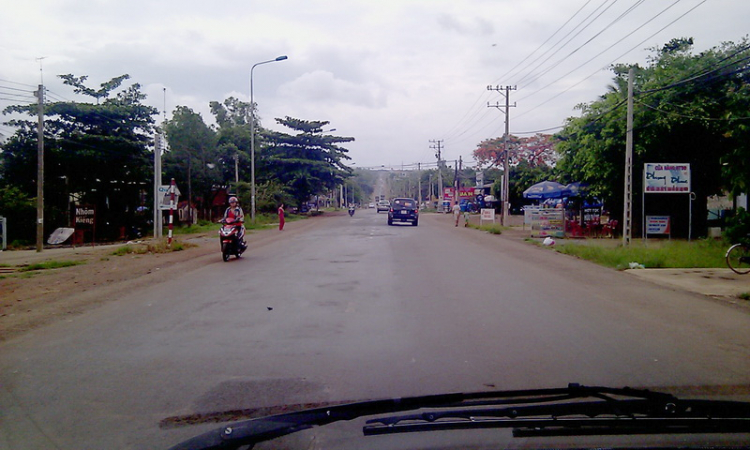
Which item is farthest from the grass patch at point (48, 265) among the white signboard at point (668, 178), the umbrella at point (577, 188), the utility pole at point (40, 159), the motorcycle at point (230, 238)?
the umbrella at point (577, 188)

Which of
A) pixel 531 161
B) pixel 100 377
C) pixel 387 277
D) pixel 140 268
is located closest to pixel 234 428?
pixel 100 377

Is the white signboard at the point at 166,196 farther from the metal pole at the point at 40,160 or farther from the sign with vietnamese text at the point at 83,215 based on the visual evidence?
the sign with vietnamese text at the point at 83,215

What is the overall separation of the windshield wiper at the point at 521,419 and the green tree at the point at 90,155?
2951cm

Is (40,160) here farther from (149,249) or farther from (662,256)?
(662,256)

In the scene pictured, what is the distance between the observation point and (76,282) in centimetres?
1194

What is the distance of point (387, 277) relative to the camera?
12383 mm

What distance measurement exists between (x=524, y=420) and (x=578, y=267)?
1227 cm

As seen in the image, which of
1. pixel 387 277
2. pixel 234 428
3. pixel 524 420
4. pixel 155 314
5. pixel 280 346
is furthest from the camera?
pixel 387 277

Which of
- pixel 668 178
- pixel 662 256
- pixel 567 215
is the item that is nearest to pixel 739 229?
pixel 668 178

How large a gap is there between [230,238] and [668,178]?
1355 centimetres

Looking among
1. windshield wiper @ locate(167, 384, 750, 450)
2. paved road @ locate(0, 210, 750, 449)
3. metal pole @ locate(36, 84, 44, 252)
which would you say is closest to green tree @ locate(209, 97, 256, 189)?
metal pole @ locate(36, 84, 44, 252)

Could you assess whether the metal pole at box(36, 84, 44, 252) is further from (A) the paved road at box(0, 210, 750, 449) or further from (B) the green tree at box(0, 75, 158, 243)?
(A) the paved road at box(0, 210, 750, 449)

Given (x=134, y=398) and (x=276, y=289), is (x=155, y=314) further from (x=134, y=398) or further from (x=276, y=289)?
(x=134, y=398)

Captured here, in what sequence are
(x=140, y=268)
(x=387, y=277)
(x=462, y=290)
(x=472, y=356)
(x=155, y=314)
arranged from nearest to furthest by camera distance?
(x=472, y=356), (x=155, y=314), (x=462, y=290), (x=387, y=277), (x=140, y=268)
